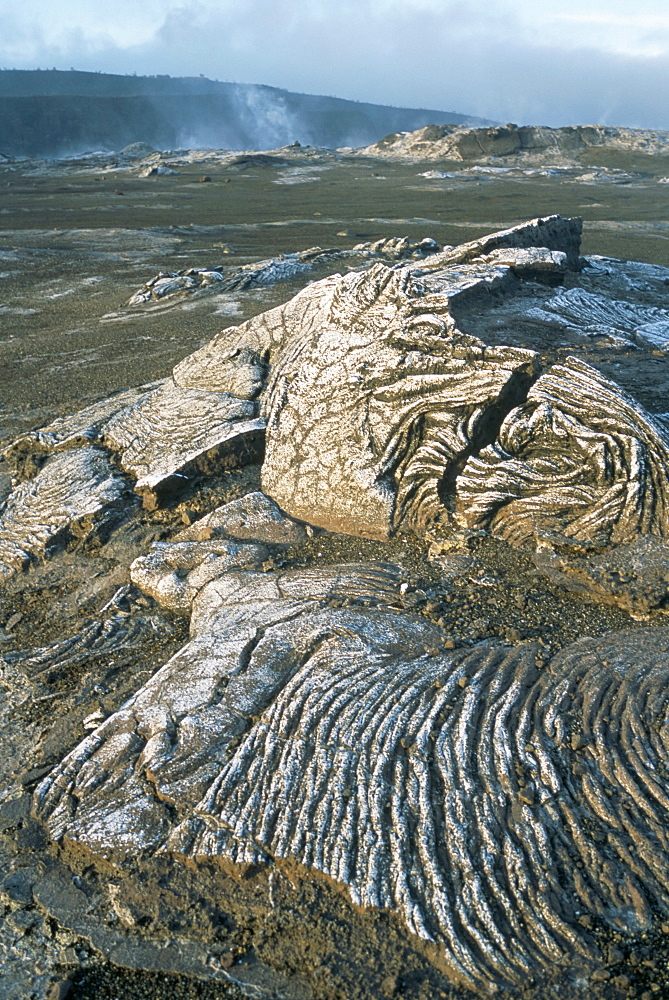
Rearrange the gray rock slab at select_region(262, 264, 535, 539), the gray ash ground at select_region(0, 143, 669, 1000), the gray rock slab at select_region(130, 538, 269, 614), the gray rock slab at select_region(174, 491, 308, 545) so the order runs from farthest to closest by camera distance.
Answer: the gray rock slab at select_region(174, 491, 308, 545), the gray rock slab at select_region(262, 264, 535, 539), the gray rock slab at select_region(130, 538, 269, 614), the gray ash ground at select_region(0, 143, 669, 1000)

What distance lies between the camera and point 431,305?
415 centimetres

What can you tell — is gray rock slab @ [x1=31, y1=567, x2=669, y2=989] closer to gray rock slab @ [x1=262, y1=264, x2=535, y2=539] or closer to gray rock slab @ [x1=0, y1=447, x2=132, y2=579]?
gray rock slab @ [x1=262, y1=264, x2=535, y2=539]

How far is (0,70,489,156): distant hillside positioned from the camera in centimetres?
5456

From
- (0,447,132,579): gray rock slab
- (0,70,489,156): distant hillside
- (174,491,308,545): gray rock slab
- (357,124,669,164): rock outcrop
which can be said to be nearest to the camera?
A: (174,491,308,545): gray rock slab

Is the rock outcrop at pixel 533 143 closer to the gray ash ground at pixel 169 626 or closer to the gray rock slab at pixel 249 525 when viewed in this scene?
the gray ash ground at pixel 169 626

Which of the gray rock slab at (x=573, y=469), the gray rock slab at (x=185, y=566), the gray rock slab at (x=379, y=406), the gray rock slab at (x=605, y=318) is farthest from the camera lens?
the gray rock slab at (x=605, y=318)

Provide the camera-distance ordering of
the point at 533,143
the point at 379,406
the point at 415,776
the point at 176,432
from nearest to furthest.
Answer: the point at 415,776 → the point at 379,406 → the point at 176,432 → the point at 533,143

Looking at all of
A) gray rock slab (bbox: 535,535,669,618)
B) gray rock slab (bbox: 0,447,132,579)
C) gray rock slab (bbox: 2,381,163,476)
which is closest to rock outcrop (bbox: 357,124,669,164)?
gray rock slab (bbox: 2,381,163,476)

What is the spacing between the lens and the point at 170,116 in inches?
2552

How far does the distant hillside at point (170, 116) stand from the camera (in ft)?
179

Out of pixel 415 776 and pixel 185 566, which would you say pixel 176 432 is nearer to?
pixel 185 566

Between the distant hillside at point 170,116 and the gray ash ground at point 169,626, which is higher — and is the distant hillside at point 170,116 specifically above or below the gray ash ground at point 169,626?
above

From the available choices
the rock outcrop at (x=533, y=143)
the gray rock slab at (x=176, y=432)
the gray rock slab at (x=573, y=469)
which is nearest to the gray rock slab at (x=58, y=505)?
the gray rock slab at (x=176, y=432)

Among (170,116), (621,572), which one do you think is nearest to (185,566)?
(621,572)
